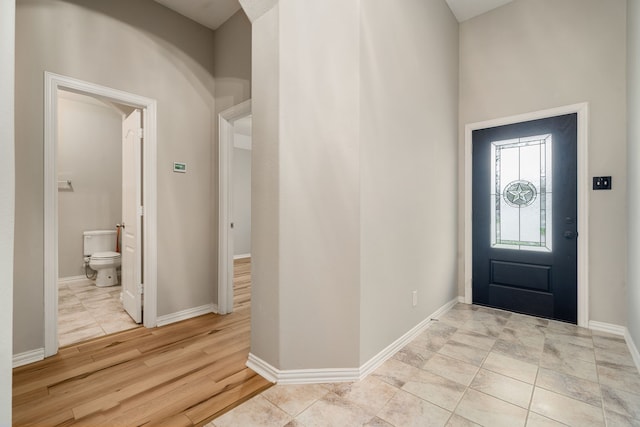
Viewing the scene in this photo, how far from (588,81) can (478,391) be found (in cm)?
290

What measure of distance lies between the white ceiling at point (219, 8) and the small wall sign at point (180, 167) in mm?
1543

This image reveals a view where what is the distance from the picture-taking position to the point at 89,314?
308 cm

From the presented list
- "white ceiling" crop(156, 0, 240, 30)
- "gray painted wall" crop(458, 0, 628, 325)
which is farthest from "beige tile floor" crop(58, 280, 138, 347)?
"gray painted wall" crop(458, 0, 628, 325)

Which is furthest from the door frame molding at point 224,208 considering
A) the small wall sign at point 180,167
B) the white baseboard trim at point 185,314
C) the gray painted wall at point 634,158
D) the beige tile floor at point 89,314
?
the gray painted wall at point 634,158

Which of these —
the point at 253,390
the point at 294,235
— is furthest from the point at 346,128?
the point at 253,390

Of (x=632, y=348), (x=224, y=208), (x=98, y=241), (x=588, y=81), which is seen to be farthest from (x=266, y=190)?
(x=98, y=241)

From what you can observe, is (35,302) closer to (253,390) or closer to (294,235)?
(253,390)

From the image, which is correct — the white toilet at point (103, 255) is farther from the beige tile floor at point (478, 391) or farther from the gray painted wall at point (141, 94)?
the beige tile floor at point (478, 391)

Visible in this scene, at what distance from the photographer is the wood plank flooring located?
1.58m

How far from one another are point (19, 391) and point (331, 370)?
1.95 meters

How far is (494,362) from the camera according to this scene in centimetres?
207

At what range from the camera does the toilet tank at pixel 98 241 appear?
460 centimetres

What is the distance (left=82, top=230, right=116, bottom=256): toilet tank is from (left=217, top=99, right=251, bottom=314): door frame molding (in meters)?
2.92

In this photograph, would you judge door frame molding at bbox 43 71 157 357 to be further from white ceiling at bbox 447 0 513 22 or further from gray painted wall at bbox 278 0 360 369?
white ceiling at bbox 447 0 513 22
